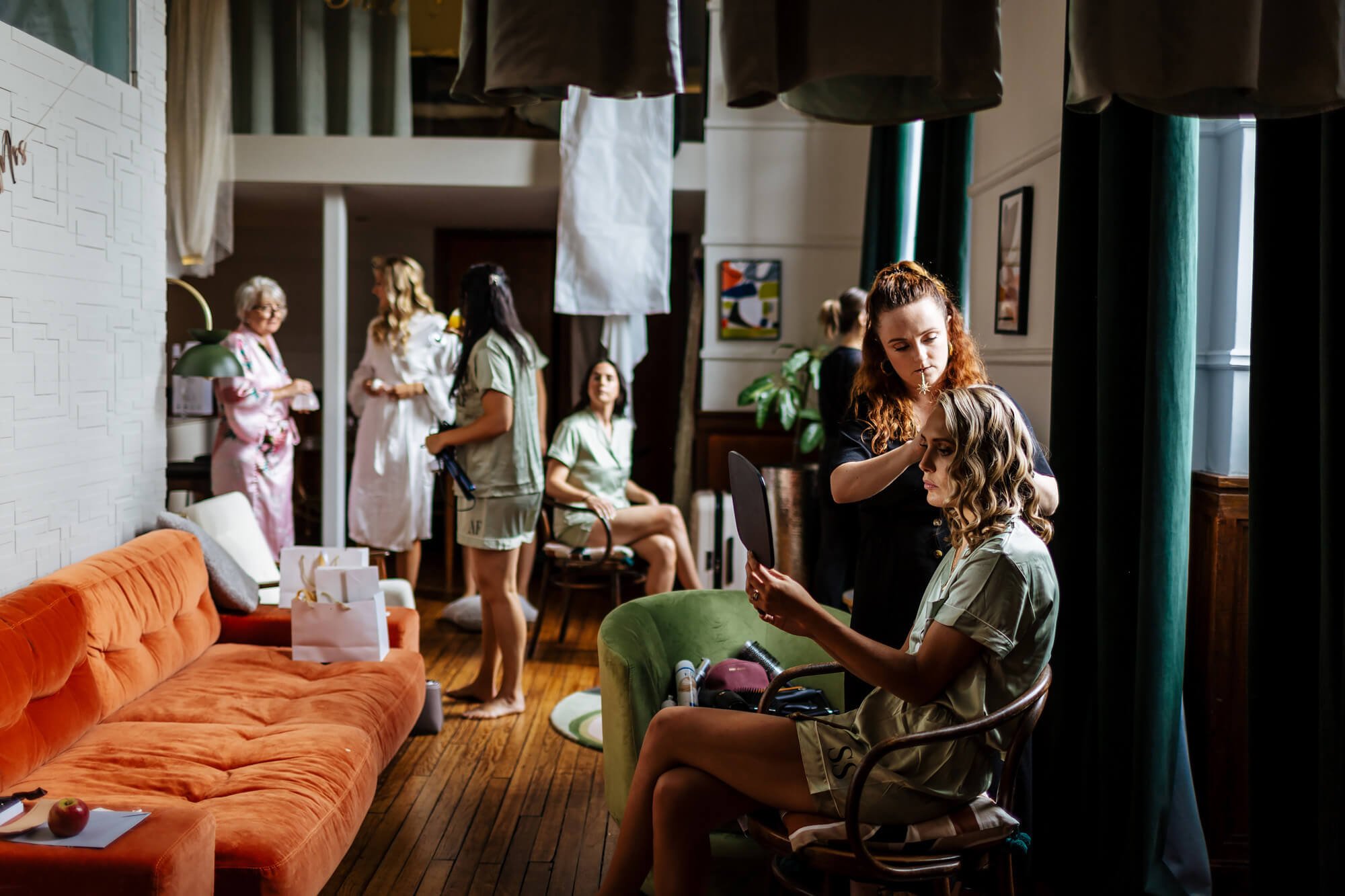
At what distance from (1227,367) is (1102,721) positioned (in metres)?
0.91

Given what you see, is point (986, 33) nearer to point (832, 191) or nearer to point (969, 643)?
point (969, 643)

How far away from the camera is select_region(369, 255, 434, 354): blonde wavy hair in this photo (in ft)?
18.1

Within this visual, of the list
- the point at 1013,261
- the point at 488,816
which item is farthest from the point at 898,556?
the point at 1013,261

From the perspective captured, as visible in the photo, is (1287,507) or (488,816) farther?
(488,816)

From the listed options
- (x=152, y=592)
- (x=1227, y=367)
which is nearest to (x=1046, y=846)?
(x=1227, y=367)

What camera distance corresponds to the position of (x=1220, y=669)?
268 centimetres

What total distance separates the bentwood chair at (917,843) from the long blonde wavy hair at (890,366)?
681 mm

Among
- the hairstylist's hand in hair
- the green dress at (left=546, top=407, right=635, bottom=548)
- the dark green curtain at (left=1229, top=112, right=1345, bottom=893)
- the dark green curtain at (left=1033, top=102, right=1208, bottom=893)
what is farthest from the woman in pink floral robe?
the dark green curtain at (left=1229, top=112, right=1345, bottom=893)

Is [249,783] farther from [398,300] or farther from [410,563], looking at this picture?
[398,300]

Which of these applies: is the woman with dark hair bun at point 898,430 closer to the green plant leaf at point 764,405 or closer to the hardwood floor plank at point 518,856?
the hardwood floor plank at point 518,856

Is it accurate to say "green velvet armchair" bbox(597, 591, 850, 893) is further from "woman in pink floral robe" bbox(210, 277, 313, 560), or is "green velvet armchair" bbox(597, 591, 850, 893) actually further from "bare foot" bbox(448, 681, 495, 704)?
"woman in pink floral robe" bbox(210, 277, 313, 560)

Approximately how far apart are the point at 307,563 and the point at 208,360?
103cm

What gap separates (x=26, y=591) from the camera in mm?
2666

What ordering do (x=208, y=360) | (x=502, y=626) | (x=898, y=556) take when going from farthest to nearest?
(x=208, y=360)
(x=502, y=626)
(x=898, y=556)
